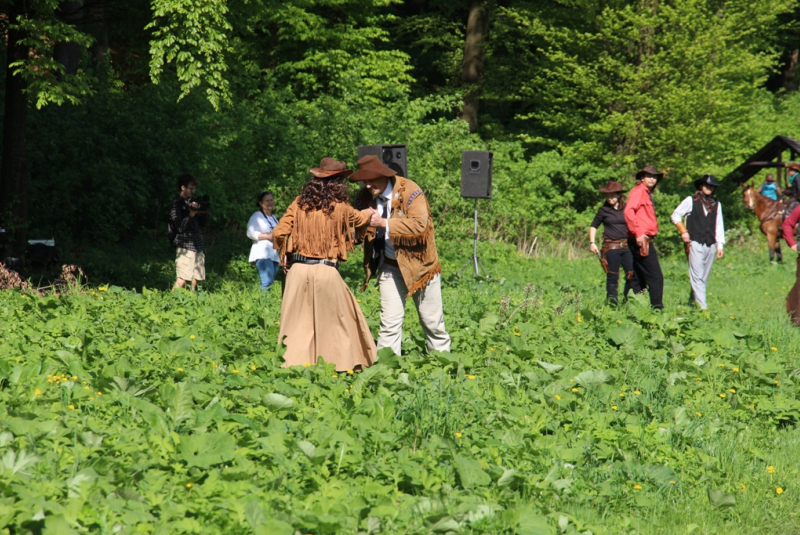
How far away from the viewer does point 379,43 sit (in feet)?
100

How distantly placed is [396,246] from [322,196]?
2.45 feet

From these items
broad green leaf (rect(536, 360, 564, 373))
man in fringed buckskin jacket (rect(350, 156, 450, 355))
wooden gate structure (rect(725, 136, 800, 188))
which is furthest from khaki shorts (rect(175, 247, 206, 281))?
wooden gate structure (rect(725, 136, 800, 188))

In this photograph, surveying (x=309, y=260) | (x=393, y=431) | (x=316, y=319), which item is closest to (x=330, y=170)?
(x=309, y=260)

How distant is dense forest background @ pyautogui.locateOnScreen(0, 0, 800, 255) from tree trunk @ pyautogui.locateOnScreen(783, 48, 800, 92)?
7.24 m

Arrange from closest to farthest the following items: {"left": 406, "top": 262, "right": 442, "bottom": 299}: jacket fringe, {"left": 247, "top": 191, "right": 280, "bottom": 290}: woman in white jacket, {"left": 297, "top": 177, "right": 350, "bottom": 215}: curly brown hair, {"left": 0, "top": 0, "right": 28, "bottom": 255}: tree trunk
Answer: {"left": 297, "top": 177, "right": 350, "bottom": 215}: curly brown hair → {"left": 406, "top": 262, "right": 442, "bottom": 299}: jacket fringe → {"left": 247, "top": 191, "right": 280, "bottom": 290}: woman in white jacket → {"left": 0, "top": 0, "right": 28, "bottom": 255}: tree trunk

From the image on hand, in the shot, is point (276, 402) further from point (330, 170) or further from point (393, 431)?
point (330, 170)

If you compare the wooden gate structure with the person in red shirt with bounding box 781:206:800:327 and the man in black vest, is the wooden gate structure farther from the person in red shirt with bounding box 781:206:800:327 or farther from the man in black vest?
the man in black vest

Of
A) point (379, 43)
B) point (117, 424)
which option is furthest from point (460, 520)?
point (379, 43)

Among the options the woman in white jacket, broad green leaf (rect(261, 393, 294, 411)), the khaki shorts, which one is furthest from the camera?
the woman in white jacket

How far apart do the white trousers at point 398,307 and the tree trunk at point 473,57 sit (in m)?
20.6

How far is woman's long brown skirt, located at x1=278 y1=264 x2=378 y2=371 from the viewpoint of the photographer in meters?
6.54

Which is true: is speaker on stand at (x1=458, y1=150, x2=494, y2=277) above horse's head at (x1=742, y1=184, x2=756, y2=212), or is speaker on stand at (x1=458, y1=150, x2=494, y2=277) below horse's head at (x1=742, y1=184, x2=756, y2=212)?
above

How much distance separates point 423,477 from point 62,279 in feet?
26.8

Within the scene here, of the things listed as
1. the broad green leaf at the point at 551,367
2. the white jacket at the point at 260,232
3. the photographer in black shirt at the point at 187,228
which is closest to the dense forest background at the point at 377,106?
the photographer in black shirt at the point at 187,228
